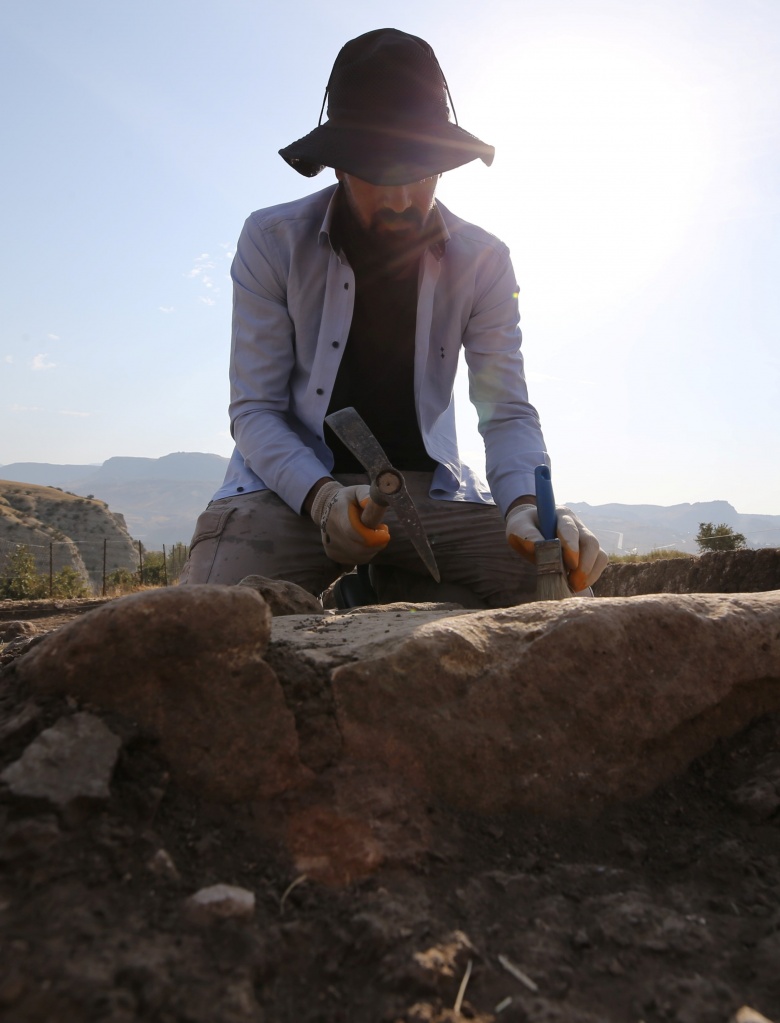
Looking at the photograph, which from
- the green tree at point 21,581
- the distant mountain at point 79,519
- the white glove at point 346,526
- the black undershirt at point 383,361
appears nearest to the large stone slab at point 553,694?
the white glove at point 346,526

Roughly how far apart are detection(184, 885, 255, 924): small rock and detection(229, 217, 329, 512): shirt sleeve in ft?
6.58

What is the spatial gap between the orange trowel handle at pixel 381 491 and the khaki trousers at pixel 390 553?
1.85ft

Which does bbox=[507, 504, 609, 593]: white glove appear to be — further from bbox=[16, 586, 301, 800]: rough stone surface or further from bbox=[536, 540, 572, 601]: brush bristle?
bbox=[16, 586, 301, 800]: rough stone surface

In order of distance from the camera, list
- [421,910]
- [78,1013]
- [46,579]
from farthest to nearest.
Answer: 1. [46,579]
2. [421,910]
3. [78,1013]

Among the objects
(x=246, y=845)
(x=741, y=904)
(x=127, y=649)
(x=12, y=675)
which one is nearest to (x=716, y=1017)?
(x=741, y=904)

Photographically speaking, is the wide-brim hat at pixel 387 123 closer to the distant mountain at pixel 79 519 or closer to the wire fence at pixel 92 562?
the wire fence at pixel 92 562

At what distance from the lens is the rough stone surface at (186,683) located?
1.13 metres

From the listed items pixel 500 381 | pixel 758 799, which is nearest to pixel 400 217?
pixel 500 381

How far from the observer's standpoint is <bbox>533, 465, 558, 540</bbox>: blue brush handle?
226 centimetres

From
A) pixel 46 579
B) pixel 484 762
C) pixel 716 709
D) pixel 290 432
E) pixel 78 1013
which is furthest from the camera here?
pixel 46 579

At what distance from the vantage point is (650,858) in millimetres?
1188

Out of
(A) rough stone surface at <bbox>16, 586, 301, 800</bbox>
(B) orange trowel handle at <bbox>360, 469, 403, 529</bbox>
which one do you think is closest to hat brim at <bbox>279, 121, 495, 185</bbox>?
(B) orange trowel handle at <bbox>360, 469, 403, 529</bbox>

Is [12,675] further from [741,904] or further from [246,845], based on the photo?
[741,904]

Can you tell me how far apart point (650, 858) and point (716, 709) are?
0.35m
